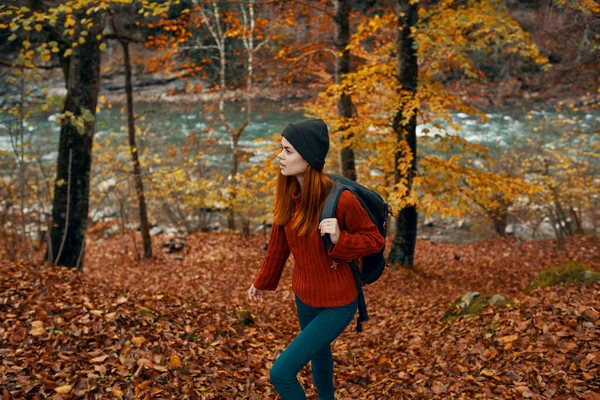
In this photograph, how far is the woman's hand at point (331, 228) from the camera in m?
2.70

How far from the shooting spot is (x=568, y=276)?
6.70 m

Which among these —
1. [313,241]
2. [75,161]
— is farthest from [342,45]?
[313,241]

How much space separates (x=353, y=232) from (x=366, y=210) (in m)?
0.18

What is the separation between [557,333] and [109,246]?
15.1 m

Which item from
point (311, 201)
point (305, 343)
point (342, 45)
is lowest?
point (305, 343)

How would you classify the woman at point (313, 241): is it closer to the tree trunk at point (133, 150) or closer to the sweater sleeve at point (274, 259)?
the sweater sleeve at point (274, 259)

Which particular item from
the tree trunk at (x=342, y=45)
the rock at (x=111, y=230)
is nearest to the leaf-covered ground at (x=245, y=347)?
the tree trunk at (x=342, y=45)

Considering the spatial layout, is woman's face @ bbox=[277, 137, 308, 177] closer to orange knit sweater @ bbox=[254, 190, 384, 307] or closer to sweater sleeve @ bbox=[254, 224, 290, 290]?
orange knit sweater @ bbox=[254, 190, 384, 307]

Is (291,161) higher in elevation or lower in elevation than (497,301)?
higher

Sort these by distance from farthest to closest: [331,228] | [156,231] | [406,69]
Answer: [156,231], [406,69], [331,228]

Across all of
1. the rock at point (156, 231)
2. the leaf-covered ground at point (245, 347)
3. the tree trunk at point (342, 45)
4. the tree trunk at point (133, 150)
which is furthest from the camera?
the rock at point (156, 231)

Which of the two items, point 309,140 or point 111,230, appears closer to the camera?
point 309,140

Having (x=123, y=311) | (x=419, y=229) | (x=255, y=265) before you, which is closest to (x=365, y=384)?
(x=123, y=311)

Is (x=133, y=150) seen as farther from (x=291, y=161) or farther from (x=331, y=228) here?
(x=331, y=228)
